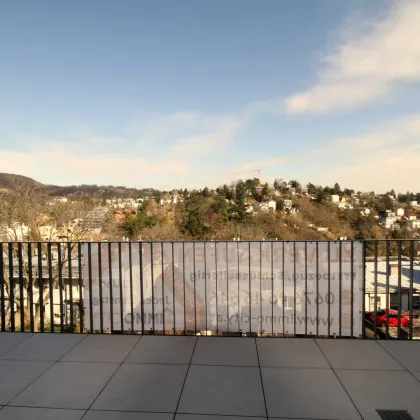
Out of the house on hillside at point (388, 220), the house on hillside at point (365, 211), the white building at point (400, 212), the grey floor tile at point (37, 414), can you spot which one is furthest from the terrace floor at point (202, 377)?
the white building at point (400, 212)

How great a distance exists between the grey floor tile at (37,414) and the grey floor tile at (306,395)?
1.07m

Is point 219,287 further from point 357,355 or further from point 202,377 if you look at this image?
point 357,355

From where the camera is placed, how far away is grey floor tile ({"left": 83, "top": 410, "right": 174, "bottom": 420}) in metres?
1.56

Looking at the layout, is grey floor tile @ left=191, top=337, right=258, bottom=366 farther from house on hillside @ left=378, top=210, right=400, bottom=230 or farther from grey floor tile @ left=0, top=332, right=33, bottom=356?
house on hillside @ left=378, top=210, right=400, bottom=230

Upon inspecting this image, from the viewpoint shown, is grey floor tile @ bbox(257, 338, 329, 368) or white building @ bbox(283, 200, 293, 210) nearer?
grey floor tile @ bbox(257, 338, 329, 368)

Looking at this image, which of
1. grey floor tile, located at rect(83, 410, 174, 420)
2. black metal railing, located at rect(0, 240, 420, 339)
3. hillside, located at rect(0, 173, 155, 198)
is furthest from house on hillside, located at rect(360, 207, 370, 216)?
grey floor tile, located at rect(83, 410, 174, 420)

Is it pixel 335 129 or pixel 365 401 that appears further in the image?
pixel 335 129

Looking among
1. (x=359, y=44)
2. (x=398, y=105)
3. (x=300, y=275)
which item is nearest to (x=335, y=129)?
(x=398, y=105)

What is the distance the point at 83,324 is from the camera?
2.82 metres

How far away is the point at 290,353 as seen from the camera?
2.28 meters

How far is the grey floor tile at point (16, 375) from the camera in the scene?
181cm

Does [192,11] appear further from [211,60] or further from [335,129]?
[335,129]

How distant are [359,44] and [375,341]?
6779 mm

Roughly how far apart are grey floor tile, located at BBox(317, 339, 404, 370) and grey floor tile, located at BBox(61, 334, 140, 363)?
1.59 metres
